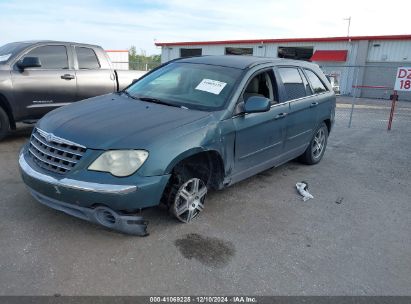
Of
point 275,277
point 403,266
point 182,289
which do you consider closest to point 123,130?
point 182,289

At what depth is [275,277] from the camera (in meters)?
2.86

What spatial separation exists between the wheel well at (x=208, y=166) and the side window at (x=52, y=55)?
4.30 meters

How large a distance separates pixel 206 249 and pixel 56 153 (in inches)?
62.8

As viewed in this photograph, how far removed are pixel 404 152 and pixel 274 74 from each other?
435cm

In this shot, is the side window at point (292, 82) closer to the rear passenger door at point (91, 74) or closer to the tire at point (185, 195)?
the tire at point (185, 195)

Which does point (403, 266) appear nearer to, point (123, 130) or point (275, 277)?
point (275, 277)

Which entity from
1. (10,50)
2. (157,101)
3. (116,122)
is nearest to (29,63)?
(10,50)

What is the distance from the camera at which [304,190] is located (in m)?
4.70

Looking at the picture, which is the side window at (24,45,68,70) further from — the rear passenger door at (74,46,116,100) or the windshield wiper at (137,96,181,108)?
the windshield wiper at (137,96,181,108)

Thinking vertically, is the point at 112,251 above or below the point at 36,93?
below

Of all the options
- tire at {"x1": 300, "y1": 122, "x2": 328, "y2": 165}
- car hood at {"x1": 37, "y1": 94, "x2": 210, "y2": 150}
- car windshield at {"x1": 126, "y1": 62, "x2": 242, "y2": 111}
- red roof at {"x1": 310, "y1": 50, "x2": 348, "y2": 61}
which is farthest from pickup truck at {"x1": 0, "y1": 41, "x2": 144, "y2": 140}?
red roof at {"x1": 310, "y1": 50, "x2": 348, "y2": 61}

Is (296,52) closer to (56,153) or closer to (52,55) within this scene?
(52,55)

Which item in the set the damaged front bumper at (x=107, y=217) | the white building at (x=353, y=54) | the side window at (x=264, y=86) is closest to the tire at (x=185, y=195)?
the damaged front bumper at (x=107, y=217)

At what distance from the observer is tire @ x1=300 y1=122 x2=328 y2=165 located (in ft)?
18.9
